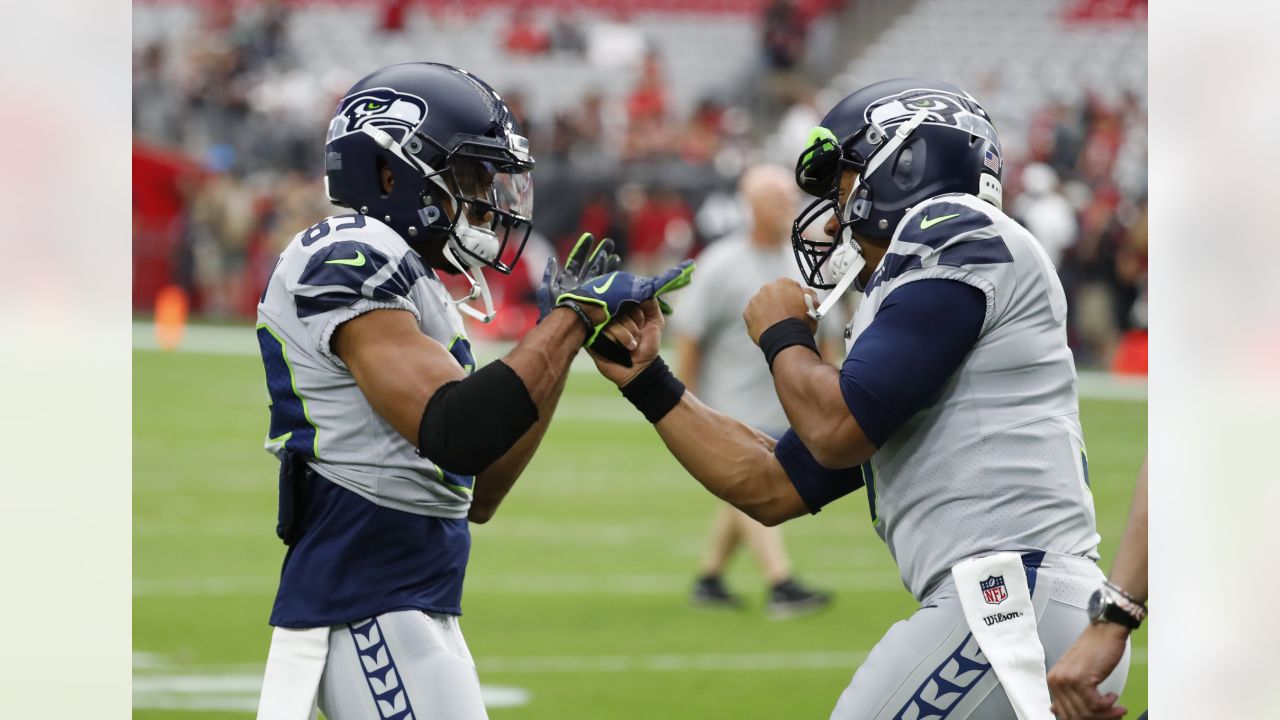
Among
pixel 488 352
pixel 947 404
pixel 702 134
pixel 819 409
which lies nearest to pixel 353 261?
pixel 819 409

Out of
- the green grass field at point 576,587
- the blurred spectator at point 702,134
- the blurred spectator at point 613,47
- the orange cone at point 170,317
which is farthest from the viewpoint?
the blurred spectator at point 613,47

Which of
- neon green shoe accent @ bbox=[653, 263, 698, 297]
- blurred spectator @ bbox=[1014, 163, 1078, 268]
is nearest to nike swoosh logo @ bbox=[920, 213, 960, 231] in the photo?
neon green shoe accent @ bbox=[653, 263, 698, 297]

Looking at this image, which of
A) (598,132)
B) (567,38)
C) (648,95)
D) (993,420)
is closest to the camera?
(993,420)

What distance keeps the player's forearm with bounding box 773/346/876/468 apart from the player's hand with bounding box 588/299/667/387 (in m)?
0.34

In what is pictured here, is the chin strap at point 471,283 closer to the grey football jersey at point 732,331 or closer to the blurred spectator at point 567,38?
the grey football jersey at point 732,331

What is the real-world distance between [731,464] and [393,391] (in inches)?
31.2

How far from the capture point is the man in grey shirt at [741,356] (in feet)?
23.8

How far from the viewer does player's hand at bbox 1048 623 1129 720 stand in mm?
2668

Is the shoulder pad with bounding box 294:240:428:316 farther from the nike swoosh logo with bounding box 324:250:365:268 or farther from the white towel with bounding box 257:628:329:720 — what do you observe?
the white towel with bounding box 257:628:329:720

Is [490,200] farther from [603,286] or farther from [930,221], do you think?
[930,221]

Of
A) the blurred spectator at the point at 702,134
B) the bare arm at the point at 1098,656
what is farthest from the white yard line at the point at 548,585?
the blurred spectator at the point at 702,134

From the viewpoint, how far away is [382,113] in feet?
9.87

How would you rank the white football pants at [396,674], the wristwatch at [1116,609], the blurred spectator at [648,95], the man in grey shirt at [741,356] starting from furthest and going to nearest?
1. the blurred spectator at [648,95]
2. the man in grey shirt at [741,356]
3. the white football pants at [396,674]
4. the wristwatch at [1116,609]

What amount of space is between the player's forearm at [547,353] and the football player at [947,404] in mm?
367
